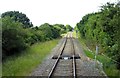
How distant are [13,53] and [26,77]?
12.1m

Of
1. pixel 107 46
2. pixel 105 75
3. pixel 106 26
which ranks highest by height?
pixel 106 26

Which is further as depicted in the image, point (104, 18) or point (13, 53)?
point (13, 53)

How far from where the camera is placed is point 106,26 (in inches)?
917

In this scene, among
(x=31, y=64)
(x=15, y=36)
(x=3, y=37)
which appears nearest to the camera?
(x=31, y=64)

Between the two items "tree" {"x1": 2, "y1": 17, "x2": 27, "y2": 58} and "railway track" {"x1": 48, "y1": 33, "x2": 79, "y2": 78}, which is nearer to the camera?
"railway track" {"x1": 48, "y1": 33, "x2": 79, "y2": 78}

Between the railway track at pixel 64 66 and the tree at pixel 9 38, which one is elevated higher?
the tree at pixel 9 38

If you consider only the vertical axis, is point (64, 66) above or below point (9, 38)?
below

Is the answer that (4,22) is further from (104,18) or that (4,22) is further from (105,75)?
(105,75)

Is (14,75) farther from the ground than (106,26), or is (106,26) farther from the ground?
(106,26)

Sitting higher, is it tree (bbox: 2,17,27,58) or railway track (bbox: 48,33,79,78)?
tree (bbox: 2,17,27,58)

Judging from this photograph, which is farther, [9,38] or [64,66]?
[9,38]

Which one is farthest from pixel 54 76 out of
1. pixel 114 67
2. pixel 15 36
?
pixel 15 36

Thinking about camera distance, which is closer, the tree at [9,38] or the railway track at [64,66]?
the railway track at [64,66]

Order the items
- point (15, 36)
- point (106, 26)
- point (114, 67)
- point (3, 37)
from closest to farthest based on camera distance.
A: point (114, 67)
point (106, 26)
point (3, 37)
point (15, 36)
